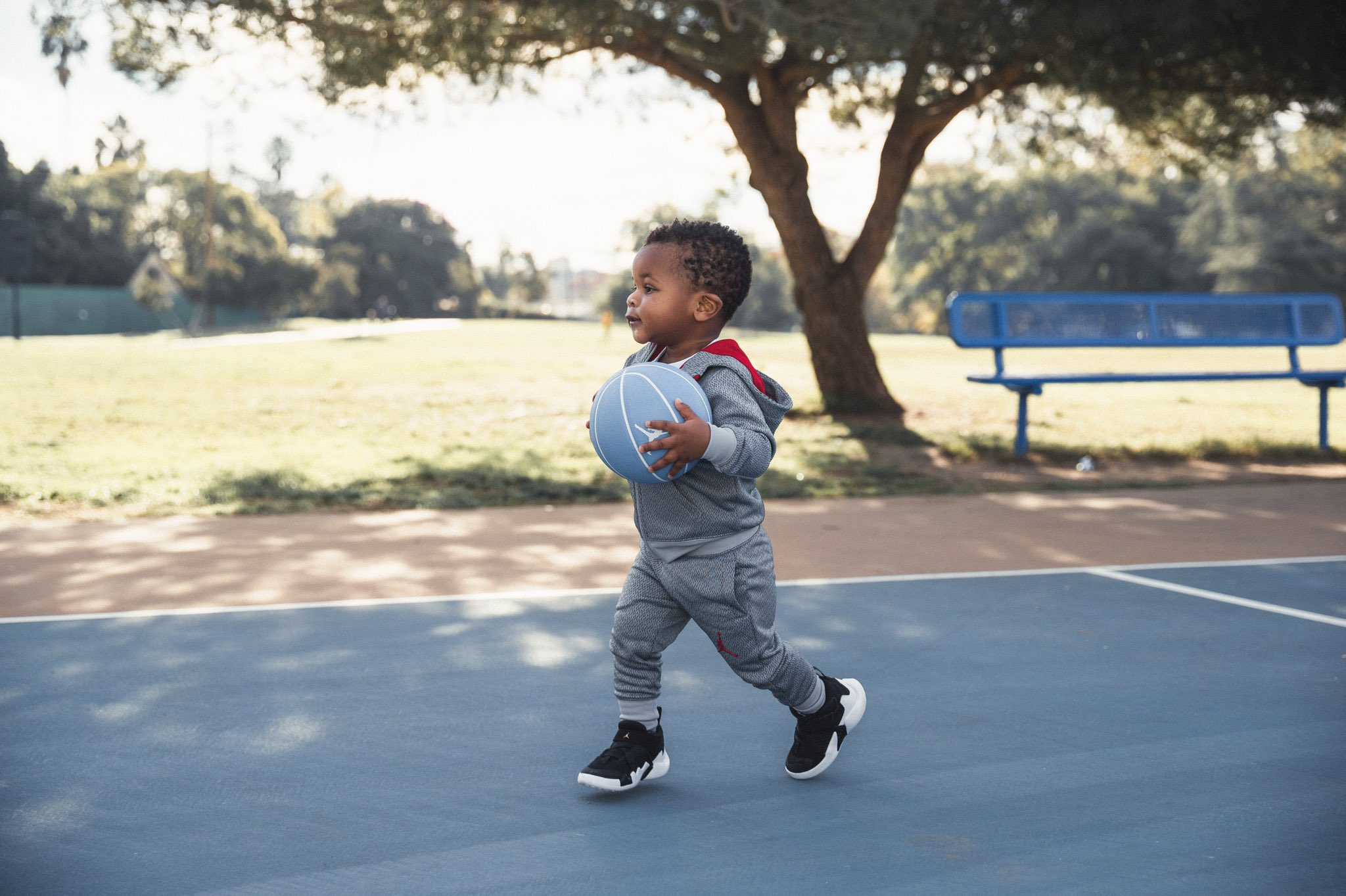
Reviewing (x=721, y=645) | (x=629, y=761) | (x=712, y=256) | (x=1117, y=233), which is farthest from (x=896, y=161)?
(x=1117, y=233)

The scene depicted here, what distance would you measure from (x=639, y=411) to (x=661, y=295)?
1.21 ft

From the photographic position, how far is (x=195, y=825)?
3.25m

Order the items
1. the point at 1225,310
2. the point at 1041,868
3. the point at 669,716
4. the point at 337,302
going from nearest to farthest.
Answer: the point at 1041,868 < the point at 669,716 < the point at 1225,310 < the point at 337,302

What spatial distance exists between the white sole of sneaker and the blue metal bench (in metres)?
8.54

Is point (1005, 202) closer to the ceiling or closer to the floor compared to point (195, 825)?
closer to the ceiling

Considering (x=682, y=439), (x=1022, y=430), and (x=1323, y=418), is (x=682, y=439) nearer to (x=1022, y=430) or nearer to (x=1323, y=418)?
(x=1022, y=430)

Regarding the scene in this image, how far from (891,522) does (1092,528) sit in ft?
4.30

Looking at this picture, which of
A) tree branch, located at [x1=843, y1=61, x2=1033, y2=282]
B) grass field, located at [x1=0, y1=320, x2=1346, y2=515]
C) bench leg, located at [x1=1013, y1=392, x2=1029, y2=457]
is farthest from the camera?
tree branch, located at [x1=843, y1=61, x2=1033, y2=282]

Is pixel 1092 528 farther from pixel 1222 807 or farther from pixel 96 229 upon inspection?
pixel 96 229

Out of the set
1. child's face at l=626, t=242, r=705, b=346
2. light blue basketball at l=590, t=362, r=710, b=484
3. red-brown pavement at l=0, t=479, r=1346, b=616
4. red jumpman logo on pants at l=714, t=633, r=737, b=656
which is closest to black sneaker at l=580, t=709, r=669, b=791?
red jumpman logo on pants at l=714, t=633, r=737, b=656

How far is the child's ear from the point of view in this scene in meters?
3.44

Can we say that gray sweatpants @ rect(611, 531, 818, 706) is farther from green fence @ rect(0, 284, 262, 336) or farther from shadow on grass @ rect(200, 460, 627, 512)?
green fence @ rect(0, 284, 262, 336)

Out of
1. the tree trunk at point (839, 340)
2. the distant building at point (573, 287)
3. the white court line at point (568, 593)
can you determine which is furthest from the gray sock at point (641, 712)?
the distant building at point (573, 287)

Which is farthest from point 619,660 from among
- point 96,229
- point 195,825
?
point 96,229
